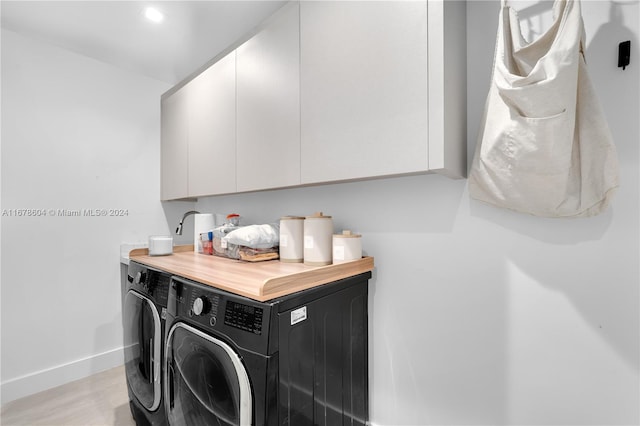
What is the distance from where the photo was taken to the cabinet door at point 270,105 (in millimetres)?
1362

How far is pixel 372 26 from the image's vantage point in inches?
42.9

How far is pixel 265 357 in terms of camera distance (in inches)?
33.9

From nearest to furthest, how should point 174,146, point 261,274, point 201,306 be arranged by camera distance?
point 201,306, point 261,274, point 174,146

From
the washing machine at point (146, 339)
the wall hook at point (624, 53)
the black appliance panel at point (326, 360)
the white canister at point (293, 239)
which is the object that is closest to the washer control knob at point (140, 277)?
the washing machine at point (146, 339)

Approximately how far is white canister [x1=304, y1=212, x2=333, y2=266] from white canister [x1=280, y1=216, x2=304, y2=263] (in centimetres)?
9

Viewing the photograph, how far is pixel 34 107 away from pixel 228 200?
1412 mm

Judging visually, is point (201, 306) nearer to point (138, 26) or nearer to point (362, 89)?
point (362, 89)

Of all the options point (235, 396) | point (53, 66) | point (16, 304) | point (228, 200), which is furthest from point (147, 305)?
point (53, 66)

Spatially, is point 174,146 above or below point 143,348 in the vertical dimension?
above

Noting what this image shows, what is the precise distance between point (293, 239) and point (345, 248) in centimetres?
28

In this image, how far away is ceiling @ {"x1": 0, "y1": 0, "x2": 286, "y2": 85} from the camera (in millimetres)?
1617

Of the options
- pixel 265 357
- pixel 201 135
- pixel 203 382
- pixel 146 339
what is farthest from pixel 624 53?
pixel 146 339

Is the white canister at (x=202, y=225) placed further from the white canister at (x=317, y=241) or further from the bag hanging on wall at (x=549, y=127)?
the bag hanging on wall at (x=549, y=127)

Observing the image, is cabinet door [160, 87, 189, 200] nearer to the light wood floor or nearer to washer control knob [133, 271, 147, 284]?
washer control knob [133, 271, 147, 284]
